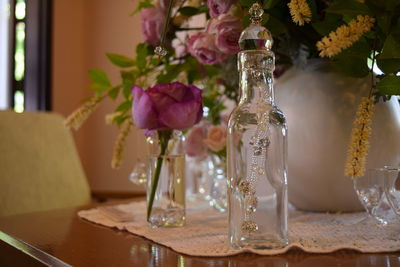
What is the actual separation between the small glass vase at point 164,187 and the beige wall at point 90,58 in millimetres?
2773

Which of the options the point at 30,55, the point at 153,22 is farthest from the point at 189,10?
the point at 30,55

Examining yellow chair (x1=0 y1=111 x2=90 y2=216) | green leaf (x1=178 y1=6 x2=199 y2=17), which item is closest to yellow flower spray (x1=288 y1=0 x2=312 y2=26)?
green leaf (x1=178 y1=6 x2=199 y2=17)

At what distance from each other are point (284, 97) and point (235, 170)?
0.30 m

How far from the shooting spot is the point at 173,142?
2.77 ft

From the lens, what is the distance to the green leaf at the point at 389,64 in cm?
65

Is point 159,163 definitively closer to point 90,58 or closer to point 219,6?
point 219,6

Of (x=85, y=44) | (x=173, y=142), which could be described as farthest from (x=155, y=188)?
(x=85, y=44)

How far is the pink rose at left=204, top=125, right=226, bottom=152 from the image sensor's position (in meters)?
0.96

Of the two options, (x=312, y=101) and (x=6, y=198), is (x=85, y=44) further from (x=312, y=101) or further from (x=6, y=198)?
(x=312, y=101)

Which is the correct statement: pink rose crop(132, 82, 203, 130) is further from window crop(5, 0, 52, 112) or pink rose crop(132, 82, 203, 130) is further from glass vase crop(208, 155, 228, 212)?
window crop(5, 0, 52, 112)

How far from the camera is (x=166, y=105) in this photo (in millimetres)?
747

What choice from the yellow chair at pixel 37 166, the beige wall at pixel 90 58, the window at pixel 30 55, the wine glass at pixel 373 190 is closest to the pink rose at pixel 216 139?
the wine glass at pixel 373 190

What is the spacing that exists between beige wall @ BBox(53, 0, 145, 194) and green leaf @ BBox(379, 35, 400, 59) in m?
3.05

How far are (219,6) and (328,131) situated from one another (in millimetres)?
272
